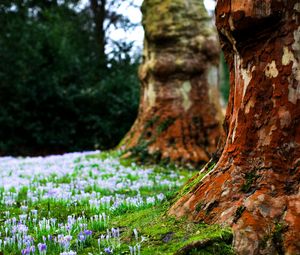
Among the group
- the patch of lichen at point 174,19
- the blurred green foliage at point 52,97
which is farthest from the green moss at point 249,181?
the blurred green foliage at point 52,97

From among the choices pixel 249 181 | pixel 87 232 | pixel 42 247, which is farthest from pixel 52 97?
pixel 249 181

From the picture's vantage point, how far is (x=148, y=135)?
11.3 m

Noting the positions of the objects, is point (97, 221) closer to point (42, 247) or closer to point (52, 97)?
point (42, 247)

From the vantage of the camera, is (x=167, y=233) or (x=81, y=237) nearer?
(x=167, y=233)

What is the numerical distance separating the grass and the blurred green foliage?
1004 centimetres

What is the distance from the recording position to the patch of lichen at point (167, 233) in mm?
3352

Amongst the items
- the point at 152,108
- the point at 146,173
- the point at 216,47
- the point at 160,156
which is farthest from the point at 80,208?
the point at 216,47

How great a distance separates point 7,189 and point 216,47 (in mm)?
6278

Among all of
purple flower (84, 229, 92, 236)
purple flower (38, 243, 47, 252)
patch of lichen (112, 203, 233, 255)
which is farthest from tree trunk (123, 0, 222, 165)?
purple flower (38, 243, 47, 252)

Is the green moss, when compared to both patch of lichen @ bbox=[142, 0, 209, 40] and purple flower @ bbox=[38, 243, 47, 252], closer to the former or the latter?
purple flower @ bbox=[38, 243, 47, 252]

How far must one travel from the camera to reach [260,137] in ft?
12.5

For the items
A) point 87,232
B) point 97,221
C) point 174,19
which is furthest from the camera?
point 174,19

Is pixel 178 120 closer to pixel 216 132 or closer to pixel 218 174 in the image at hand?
pixel 216 132

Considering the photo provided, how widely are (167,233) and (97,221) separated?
3.08ft
